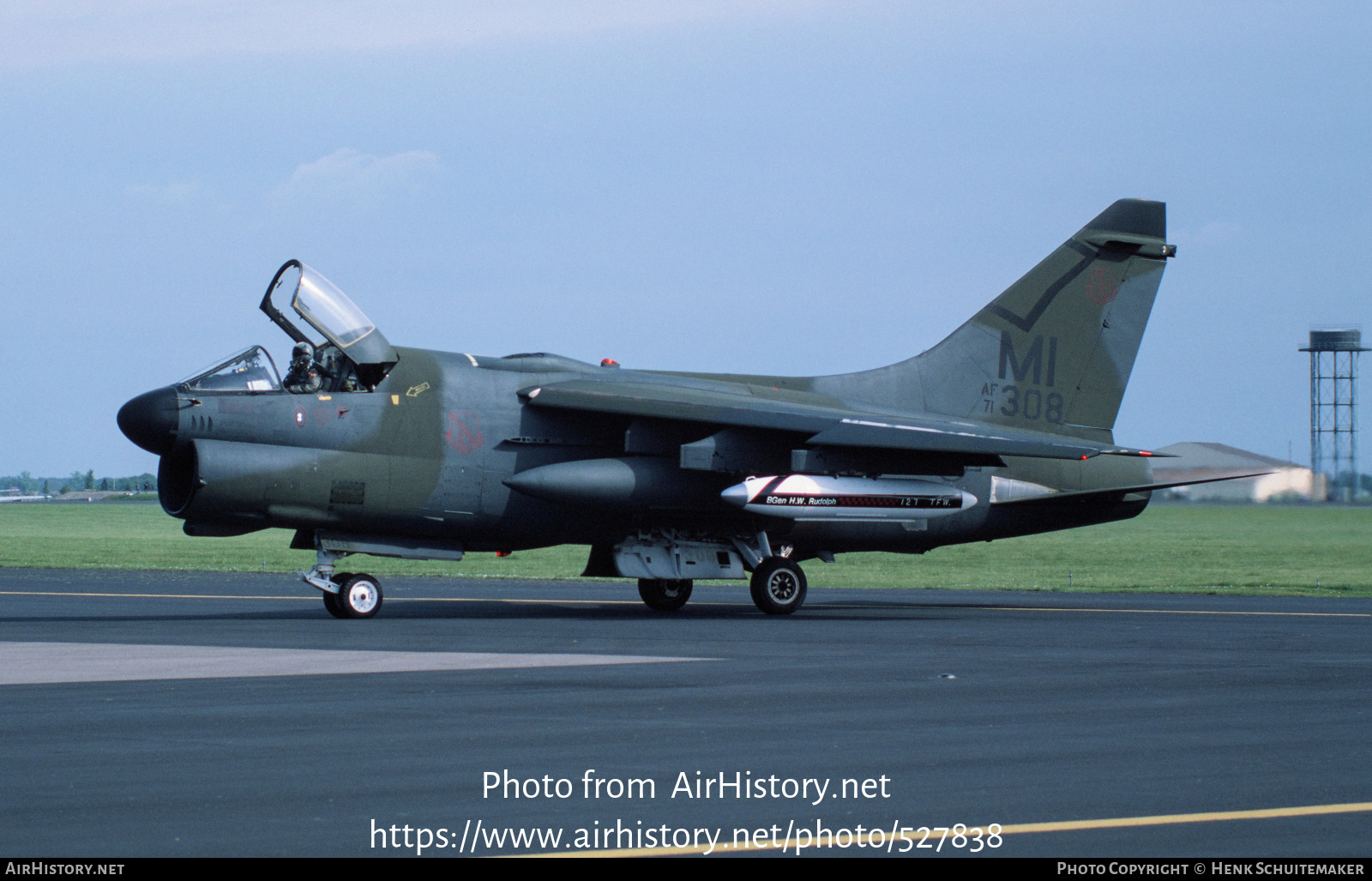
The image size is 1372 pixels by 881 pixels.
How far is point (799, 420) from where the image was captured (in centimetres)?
2150

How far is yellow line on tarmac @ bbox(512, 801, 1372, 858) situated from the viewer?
6.77 meters

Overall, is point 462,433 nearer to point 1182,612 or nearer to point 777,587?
point 777,587

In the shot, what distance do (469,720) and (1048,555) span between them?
36.9 meters

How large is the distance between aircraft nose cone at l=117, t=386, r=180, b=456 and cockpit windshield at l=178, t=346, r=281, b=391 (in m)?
0.40

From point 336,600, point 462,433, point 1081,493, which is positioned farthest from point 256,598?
point 1081,493

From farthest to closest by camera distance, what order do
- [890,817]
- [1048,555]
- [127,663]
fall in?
[1048,555] → [127,663] → [890,817]

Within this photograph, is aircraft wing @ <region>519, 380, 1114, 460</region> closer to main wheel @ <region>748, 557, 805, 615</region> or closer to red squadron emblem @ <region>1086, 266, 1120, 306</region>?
main wheel @ <region>748, 557, 805, 615</region>

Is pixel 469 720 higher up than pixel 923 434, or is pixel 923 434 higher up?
pixel 923 434

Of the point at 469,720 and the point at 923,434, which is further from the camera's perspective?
the point at 923,434

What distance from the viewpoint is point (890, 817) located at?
294 inches

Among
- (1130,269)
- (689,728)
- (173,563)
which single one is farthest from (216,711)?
(173,563)

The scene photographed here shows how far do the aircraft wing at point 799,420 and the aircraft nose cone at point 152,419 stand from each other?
184 inches

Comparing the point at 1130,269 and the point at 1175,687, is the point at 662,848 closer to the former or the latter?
the point at 1175,687

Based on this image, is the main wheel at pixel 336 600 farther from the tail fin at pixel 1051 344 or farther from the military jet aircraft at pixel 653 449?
the tail fin at pixel 1051 344
